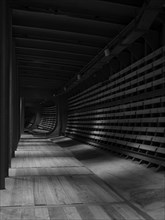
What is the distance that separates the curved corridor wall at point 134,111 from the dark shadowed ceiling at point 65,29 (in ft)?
4.14

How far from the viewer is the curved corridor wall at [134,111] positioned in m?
7.93

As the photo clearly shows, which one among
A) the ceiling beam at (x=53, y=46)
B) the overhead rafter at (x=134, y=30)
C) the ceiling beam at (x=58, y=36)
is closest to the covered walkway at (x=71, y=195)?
the overhead rafter at (x=134, y=30)

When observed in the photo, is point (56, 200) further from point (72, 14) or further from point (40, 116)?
point (40, 116)

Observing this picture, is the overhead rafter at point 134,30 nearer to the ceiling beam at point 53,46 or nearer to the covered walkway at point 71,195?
the ceiling beam at point 53,46

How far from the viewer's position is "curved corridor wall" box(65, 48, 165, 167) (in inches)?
312

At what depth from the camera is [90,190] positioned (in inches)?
236

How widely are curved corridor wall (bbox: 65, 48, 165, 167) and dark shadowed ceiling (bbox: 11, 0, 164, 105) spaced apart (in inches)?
49.7

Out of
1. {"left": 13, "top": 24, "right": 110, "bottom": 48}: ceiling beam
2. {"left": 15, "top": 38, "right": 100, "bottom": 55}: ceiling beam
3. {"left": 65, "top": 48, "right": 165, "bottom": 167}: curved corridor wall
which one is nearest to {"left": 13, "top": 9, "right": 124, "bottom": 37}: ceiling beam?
{"left": 13, "top": 24, "right": 110, "bottom": 48}: ceiling beam

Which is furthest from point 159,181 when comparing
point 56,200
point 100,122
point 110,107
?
point 100,122

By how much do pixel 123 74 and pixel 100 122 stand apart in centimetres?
327

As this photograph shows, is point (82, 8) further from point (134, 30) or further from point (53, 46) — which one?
point (53, 46)

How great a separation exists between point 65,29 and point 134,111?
10.2 feet

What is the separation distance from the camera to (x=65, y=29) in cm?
945

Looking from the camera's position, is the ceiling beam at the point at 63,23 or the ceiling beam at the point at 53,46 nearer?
the ceiling beam at the point at 63,23
